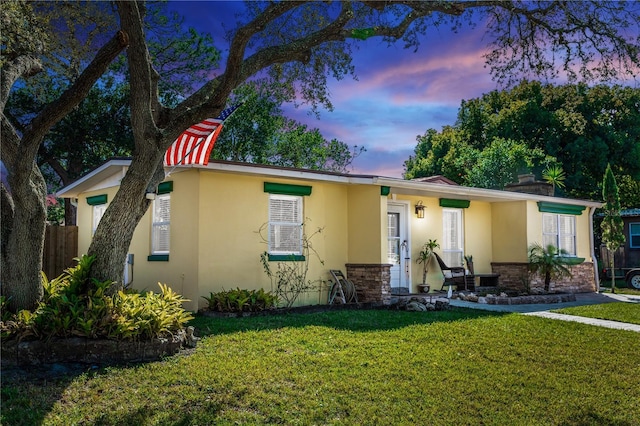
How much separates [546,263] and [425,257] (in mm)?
3328

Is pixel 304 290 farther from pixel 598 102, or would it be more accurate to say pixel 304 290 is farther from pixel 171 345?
pixel 598 102

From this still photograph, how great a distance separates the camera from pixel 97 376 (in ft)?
19.0

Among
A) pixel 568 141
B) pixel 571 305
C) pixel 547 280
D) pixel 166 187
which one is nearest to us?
pixel 166 187

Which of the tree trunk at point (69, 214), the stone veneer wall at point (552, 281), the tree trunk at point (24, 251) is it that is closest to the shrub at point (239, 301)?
the tree trunk at point (24, 251)

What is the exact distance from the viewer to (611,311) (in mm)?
11539

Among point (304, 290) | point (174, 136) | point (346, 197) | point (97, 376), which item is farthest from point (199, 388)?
point (346, 197)

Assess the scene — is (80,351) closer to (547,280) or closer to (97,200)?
(97,200)

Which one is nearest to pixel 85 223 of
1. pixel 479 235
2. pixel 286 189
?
pixel 286 189

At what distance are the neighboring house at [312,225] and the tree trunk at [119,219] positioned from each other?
3.21m

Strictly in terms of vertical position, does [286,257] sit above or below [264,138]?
below

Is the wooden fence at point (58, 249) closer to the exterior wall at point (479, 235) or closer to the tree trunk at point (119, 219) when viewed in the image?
the tree trunk at point (119, 219)

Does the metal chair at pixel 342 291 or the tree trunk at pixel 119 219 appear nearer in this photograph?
the tree trunk at pixel 119 219

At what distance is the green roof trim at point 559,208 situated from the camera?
1558 centimetres

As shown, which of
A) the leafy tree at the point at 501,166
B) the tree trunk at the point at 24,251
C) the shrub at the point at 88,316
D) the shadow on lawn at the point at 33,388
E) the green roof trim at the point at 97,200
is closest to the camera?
the shadow on lawn at the point at 33,388
